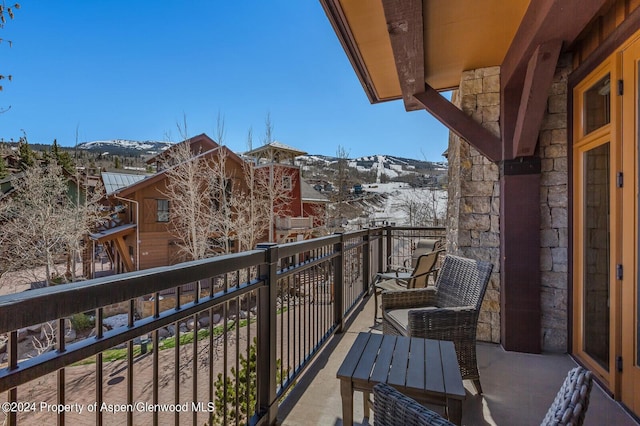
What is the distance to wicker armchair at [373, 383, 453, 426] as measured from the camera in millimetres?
926

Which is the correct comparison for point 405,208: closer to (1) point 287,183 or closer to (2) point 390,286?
(1) point 287,183

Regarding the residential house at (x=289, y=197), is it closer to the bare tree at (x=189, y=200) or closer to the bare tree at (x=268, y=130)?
the bare tree at (x=268, y=130)

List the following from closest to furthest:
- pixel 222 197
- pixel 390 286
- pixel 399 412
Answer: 1. pixel 399 412
2. pixel 390 286
3. pixel 222 197

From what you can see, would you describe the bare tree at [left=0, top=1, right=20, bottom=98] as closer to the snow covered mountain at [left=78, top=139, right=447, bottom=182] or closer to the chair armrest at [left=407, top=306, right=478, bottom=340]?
the chair armrest at [left=407, top=306, right=478, bottom=340]

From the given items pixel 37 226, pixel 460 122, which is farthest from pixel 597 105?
pixel 37 226

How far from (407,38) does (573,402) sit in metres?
2.07

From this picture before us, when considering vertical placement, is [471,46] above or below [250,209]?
above

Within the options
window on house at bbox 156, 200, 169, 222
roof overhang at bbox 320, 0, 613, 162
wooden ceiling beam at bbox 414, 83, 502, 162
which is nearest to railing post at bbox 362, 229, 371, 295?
wooden ceiling beam at bbox 414, 83, 502, 162

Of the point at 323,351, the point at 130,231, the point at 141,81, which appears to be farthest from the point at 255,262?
the point at 141,81

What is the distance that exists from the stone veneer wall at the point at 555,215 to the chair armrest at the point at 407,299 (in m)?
1.09

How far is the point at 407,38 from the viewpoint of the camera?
2.06 metres

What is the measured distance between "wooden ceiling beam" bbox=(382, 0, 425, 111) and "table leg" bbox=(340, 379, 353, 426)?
2.01 meters

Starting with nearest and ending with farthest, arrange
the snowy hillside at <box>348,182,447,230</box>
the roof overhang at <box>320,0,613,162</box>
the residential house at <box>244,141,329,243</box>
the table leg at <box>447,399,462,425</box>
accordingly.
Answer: the table leg at <box>447,399,462,425</box>, the roof overhang at <box>320,0,613,162</box>, the snowy hillside at <box>348,182,447,230</box>, the residential house at <box>244,141,329,243</box>

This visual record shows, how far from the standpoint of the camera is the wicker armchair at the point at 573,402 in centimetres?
73
